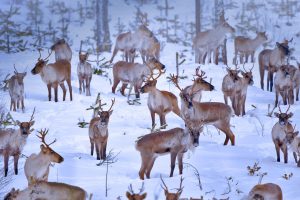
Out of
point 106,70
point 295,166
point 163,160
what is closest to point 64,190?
point 163,160

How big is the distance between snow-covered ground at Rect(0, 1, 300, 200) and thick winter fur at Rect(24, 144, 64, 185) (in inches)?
10.6

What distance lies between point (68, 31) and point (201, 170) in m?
23.2

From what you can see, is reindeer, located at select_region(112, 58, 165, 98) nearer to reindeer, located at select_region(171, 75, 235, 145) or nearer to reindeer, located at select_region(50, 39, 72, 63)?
reindeer, located at select_region(50, 39, 72, 63)

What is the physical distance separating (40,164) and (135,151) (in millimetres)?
2633

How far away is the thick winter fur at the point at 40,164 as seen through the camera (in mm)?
8414

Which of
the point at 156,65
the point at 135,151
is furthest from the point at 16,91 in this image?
the point at 156,65

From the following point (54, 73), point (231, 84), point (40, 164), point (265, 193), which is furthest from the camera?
point (54, 73)

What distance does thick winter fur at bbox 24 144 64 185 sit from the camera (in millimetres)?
8414

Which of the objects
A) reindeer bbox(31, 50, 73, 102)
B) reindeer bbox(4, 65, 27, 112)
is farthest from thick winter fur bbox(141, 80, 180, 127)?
reindeer bbox(4, 65, 27, 112)

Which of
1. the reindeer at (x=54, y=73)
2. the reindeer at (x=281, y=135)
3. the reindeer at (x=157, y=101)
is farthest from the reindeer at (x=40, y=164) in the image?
the reindeer at (x=54, y=73)

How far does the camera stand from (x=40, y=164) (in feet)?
27.8

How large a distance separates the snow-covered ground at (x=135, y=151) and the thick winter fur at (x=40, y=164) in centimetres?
27

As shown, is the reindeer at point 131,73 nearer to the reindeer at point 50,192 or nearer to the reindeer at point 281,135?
the reindeer at point 281,135

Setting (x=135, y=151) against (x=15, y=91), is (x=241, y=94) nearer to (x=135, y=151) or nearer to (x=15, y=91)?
(x=135, y=151)
